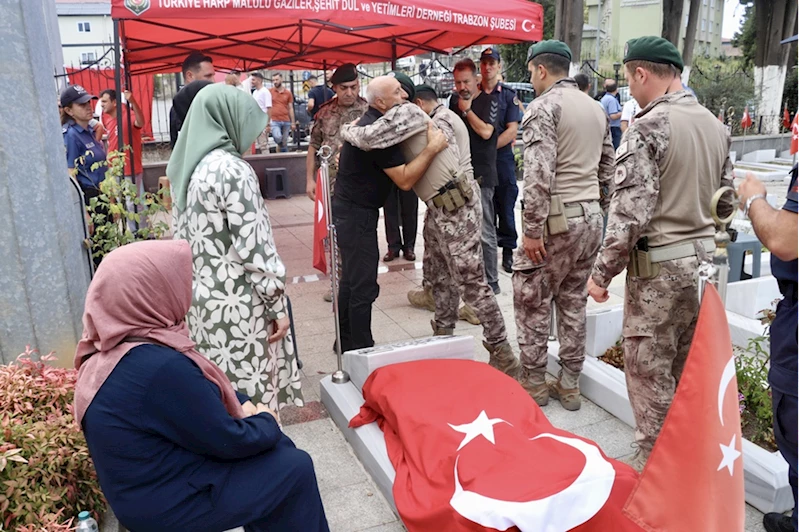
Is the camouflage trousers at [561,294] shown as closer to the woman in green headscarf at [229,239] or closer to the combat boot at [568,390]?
the combat boot at [568,390]

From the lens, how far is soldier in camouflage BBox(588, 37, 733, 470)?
2924mm

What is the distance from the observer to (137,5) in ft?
13.8

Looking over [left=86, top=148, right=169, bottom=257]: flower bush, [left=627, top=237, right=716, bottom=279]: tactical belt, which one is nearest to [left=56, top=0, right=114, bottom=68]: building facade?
[left=86, top=148, right=169, bottom=257]: flower bush

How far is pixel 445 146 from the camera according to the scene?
418 centimetres

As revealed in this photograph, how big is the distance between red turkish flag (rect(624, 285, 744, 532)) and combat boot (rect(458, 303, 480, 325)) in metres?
3.45

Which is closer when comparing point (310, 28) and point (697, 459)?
point (697, 459)

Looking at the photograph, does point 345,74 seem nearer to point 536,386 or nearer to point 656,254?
point 536,386

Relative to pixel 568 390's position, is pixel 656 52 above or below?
above

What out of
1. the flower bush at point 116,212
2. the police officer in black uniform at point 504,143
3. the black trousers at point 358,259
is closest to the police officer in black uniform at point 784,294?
the black trousers at point 358,259

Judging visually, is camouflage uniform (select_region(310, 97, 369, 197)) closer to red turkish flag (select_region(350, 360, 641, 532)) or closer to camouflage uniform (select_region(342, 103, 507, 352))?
camouflage uniform (select_region(342, 103, 507, 352))

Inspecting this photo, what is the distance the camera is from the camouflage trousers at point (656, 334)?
9.82 ft

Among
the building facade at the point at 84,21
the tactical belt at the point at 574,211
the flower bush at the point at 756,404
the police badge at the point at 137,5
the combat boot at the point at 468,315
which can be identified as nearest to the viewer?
the flower bush at the point at 756,404

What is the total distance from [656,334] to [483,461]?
1136mm

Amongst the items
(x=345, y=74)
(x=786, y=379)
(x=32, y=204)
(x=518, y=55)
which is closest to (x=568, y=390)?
(x=786, y=379)
